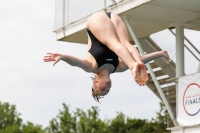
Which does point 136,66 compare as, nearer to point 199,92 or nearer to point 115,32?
point 115,32

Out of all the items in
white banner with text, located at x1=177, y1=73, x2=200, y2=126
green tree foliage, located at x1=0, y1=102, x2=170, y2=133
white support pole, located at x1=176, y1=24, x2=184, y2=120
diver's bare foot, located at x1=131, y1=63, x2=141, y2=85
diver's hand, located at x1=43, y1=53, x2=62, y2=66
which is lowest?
diver's bare foot, located at x1=131, y1=63, x2=141, y2=85

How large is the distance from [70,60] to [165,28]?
11.6 meters

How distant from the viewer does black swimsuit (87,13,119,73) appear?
11.2 metres

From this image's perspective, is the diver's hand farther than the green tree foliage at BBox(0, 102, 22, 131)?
No

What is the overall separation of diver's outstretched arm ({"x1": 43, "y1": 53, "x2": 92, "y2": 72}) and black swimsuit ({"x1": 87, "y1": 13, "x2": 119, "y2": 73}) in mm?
181

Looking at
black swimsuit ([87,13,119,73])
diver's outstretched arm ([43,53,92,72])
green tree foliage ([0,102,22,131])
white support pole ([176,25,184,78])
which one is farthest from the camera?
green tree foliage ([0,102,22,131])

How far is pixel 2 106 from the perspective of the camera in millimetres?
62906

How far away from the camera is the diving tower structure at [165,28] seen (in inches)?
781

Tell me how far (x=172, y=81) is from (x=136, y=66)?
10769mm

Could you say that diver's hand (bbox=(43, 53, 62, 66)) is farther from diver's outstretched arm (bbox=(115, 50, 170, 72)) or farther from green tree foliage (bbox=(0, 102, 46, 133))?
green tree foliage (bbox=(0, 102, 46, 133))

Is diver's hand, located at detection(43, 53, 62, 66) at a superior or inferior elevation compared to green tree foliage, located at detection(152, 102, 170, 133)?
inferior

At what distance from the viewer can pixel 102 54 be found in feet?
36.9

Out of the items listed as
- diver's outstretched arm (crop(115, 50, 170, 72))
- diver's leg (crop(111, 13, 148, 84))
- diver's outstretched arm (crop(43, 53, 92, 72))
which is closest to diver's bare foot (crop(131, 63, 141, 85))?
diver's leg (crop(111, 13, 148, 84))

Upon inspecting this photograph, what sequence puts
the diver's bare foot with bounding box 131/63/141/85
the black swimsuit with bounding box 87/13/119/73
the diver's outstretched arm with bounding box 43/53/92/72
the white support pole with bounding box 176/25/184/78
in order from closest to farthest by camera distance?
the diver's bare foot with bounding box 131/63/141/85 < the diver's outstretched arm with bounding box 43/53/92/72 < the black swimsuit with bounding box 87/13/119/73 < the white support pole with bounding box 176/25/184/78
